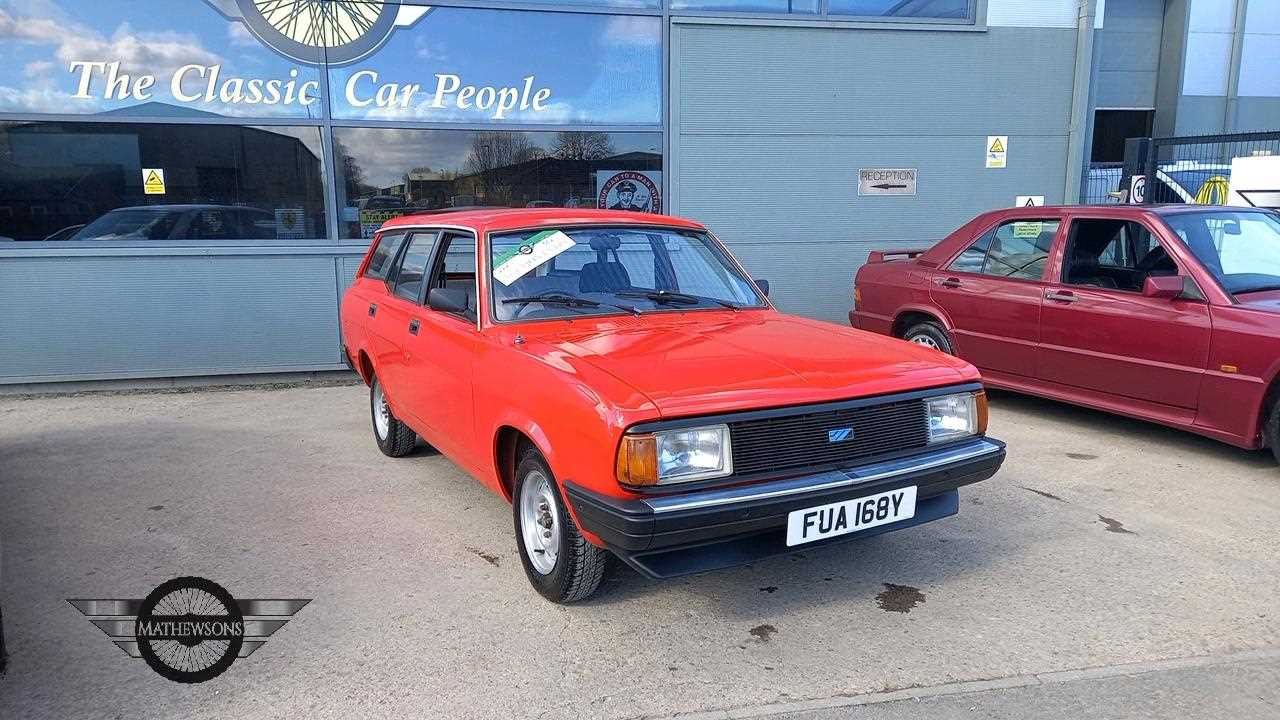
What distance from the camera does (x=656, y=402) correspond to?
111 inches

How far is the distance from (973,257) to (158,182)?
6.95 m

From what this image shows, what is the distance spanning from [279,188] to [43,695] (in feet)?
18.9

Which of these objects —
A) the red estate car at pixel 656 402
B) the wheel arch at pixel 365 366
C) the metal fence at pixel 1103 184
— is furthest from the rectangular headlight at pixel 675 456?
the metal fence at pixel 1103 184

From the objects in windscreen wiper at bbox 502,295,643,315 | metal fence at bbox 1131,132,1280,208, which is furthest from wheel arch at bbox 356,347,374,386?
metal fence at bbox 1131,132,1280,208

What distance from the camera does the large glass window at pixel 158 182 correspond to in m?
7.19

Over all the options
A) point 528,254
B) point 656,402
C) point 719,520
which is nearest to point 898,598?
point 719,520

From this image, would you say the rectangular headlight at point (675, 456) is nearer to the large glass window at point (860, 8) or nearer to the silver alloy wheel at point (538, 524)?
the silver alloy wheel at point (538, 524)

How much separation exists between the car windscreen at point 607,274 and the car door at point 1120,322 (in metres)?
2.66

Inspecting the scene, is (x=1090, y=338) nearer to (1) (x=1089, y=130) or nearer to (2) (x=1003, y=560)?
(2) (x=1003, y=560)

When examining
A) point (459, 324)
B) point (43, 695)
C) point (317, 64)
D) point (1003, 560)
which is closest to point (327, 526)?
point (459, 324)

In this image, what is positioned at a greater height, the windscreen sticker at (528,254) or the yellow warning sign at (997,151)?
the yellow warning sign at (997,151)

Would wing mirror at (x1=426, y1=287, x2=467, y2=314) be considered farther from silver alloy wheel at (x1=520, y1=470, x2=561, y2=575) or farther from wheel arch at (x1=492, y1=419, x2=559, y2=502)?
silver alloy wheel at (x1=520, y1=470, x2=561, y2=575)

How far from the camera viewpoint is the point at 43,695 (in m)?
2.78

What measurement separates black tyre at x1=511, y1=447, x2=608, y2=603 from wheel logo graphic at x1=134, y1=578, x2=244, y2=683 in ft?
3.71
